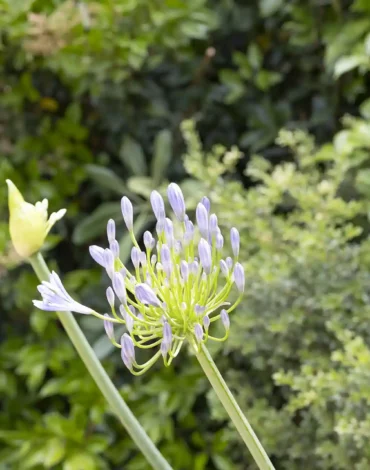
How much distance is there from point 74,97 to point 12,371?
49 centimetres

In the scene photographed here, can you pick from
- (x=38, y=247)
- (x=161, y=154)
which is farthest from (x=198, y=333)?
(x=161, y=154)

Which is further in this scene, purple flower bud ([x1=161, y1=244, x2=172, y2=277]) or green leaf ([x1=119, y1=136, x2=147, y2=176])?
green leaf ([x1=119, y1=136, x2=147, y2=176])

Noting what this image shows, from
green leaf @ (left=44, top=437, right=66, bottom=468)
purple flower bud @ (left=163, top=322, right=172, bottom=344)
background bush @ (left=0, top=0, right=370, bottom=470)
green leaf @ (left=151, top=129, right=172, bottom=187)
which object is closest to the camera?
purple flower bud @ (left=163, top=322, right=172, bottom=344)

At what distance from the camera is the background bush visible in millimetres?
734

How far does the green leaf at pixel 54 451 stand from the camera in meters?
0.85

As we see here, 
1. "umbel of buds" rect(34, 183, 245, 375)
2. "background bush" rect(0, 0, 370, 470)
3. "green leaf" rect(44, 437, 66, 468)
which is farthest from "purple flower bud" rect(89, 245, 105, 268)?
"green leaf" rect(44, 437, 66, 468)

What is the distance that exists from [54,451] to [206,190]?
0.42 metres

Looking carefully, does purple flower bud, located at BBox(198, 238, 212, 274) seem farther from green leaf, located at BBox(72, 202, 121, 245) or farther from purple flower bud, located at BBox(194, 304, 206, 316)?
green leaf, located at BBox(72, 202, 121, 245)

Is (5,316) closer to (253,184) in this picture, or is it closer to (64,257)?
(64,257)

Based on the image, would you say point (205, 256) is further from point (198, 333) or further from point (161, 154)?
point (161, 154)

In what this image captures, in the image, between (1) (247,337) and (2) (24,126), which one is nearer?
(1) (247,337)

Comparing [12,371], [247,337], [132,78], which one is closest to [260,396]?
[247,337]

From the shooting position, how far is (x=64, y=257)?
1169 mm

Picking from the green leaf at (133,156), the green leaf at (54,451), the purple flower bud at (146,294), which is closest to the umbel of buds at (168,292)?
the purple flower bud at (146,294)
